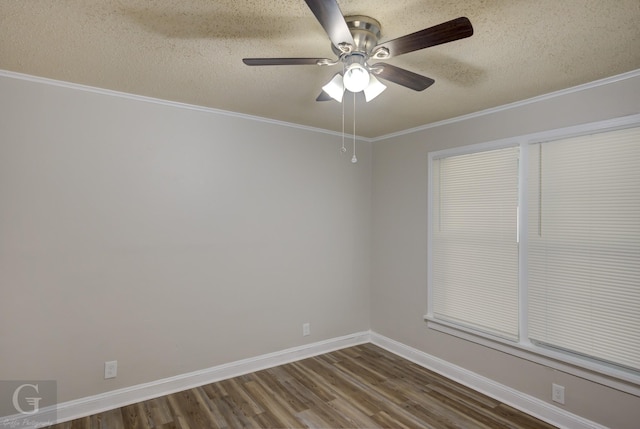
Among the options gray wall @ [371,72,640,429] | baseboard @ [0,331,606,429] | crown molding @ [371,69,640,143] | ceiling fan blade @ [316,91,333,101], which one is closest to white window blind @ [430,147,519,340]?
gray wall @ [371,72,640,429]

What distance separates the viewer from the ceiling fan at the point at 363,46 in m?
1.30

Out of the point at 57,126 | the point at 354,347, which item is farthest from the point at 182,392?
the point at 57,126

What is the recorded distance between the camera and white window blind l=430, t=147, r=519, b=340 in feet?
9.48

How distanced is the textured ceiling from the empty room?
2 cm

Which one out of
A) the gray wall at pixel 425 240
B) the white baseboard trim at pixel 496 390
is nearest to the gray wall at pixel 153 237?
the gray wall at pixel 425 240

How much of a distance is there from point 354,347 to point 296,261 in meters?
1.29

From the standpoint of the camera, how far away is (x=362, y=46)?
173 cm

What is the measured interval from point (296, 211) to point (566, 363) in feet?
8.55

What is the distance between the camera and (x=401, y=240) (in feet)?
12.6

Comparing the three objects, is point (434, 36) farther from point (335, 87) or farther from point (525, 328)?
point (525, 328)

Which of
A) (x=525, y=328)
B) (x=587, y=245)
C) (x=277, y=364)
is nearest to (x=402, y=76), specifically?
(x=587, y=245)

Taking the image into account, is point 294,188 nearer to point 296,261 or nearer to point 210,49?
point 296,261

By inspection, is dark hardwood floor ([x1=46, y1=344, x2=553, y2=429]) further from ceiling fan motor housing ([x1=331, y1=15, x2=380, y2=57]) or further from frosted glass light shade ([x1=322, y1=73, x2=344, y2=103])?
ceiling fan motor housing ([x1=331, y1=15, x2=380, y2=57])

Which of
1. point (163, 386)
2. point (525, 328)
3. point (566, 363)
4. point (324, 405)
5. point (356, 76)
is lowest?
point (324, 405)
